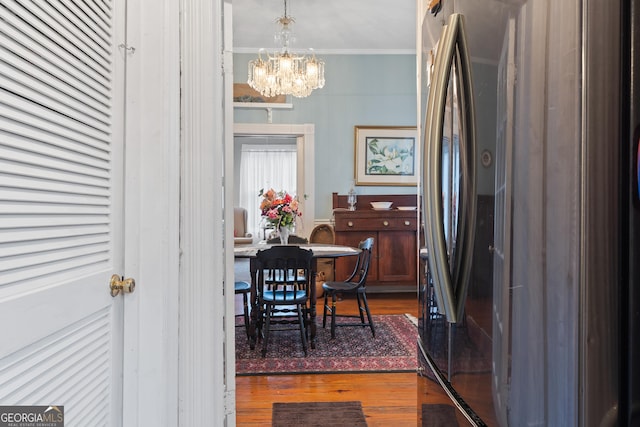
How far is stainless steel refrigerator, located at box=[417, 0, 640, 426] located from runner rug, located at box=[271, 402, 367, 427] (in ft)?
3.74

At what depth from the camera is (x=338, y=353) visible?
2.76m

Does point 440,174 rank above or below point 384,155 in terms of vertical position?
below

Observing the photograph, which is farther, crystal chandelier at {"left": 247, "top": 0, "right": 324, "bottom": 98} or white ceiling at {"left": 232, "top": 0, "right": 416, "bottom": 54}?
white ceiling at {"left": 232, "top": 0, "right": 416, "bottom": 54}

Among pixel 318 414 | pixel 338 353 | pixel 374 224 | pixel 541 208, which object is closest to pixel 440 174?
pixel 541 208

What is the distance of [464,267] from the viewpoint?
868mm

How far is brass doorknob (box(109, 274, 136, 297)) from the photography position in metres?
0.99

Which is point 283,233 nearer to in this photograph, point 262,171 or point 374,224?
point 374,224

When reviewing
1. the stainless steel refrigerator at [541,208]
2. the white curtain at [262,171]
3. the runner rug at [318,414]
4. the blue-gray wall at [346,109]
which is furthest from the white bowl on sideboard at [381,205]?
the stainless steel refrigerator at [541,208]

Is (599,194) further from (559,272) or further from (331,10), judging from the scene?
(331,10)

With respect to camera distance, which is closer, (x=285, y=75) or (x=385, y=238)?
(x=285, y=75)

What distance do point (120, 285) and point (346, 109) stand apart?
4288mm

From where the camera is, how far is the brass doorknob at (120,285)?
3.24ft

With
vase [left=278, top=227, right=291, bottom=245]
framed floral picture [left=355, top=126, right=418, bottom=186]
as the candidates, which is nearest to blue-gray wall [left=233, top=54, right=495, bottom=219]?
framed floral picture [left=355, top=126, right=418, bottom=186]

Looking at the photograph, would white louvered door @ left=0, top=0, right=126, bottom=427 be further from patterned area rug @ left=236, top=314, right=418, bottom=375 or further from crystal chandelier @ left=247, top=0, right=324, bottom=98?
crystal chandelier @ left=247, top=0, right=324, bottom=98
